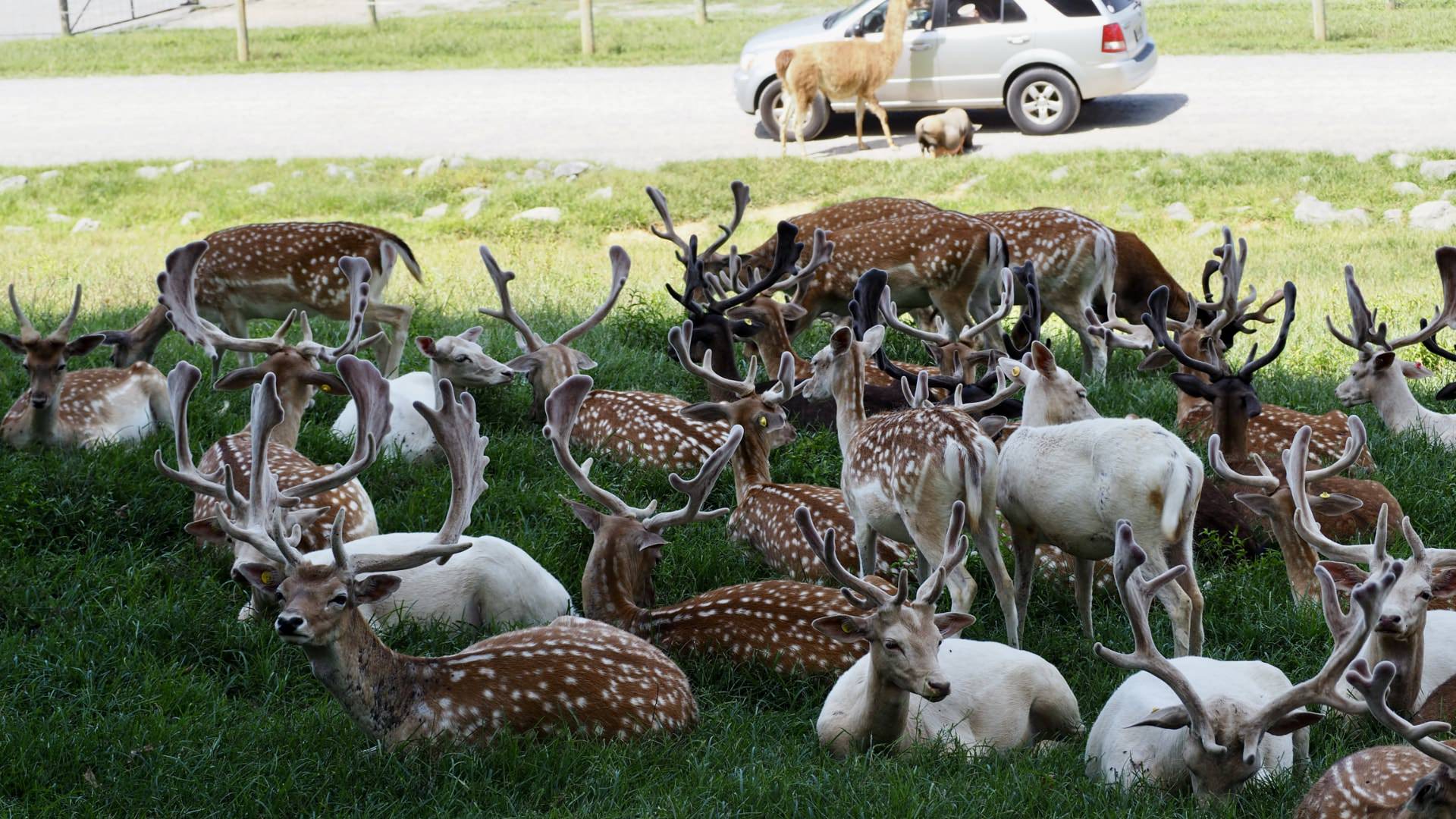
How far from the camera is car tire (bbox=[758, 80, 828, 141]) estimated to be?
16.1m

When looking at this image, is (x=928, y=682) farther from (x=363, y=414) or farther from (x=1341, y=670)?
(x=363, y=414)

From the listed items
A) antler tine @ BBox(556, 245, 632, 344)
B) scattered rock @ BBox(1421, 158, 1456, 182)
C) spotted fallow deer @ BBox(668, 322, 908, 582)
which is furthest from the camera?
scattered rock @ BBox(1421, 158, 1456, 182)

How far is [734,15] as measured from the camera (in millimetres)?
27672

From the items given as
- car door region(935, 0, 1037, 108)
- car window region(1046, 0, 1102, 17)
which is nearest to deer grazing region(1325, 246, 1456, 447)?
car door region(935, 0, 1037, 108)

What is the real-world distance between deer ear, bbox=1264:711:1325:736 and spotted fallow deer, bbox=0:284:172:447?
4.82 m

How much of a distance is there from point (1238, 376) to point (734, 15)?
2290 centimetres

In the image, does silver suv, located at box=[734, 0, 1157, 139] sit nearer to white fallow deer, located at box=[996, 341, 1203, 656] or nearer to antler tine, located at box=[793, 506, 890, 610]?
white fallow deer, located at box=[996, 341, 1203, 656]

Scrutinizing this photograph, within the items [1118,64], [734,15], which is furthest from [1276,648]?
[734,15]

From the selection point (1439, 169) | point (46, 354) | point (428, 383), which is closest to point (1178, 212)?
point (1439, 169)

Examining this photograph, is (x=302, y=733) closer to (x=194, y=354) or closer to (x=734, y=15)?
(x=194, y=354)

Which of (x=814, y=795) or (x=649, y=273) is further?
(x=649, y=273)

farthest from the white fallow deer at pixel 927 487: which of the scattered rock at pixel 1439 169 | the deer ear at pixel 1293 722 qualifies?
the scattered rock at pixel 1439 169

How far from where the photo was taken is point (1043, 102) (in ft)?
52.7

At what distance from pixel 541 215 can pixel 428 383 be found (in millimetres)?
6283
